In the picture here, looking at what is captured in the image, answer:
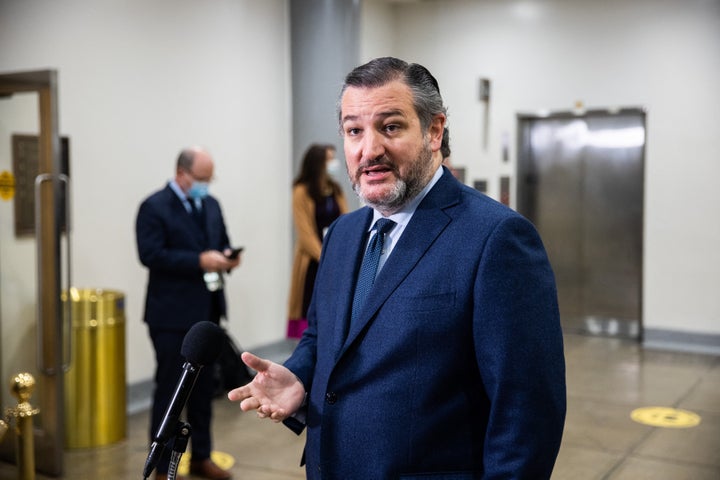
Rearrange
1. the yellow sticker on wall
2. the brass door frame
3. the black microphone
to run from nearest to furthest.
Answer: the black microphone < the brass door frame < the yellow sticker on wall

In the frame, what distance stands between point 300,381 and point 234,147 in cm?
530

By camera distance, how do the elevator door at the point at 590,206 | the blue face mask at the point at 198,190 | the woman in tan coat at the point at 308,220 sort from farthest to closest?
the elevator door at the point at 590,206 < the woman in tan coat at the point at 308,220 < the blue face mask at the point at 198,190

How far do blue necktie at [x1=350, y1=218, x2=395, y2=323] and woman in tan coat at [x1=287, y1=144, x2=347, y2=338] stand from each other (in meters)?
3.44

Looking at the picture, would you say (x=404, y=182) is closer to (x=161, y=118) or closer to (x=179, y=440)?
(x=179, y=440)

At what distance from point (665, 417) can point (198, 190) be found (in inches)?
145

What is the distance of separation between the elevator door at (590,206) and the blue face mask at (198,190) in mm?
5097

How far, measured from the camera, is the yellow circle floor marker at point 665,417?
18.0ft

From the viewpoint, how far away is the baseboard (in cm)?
787

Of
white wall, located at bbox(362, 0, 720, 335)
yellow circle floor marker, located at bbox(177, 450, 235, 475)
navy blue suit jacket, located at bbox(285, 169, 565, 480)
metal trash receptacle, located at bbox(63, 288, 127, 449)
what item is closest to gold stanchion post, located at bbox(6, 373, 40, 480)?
yellow circle floor marker, located at bbox(177, 450, 235, 475)

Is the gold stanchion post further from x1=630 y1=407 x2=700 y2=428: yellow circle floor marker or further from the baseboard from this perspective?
the baseboard

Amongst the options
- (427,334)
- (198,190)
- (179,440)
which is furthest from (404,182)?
(198,190)

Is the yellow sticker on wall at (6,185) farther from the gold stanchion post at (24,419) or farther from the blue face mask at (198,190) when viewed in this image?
the gold stanchion post at (24,419)

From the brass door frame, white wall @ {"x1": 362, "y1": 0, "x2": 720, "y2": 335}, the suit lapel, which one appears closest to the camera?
the suit lapel

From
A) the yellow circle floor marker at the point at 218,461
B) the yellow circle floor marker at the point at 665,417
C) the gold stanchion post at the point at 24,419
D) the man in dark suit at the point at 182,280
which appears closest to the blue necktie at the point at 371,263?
the gold stanchion post at the point at 24,419
